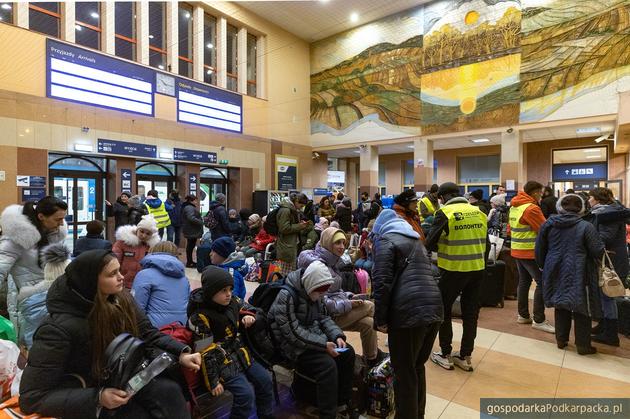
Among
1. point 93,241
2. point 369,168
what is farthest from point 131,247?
point 369,168

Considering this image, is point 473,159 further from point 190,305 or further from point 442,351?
point 190,305

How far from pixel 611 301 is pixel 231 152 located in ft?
36.8

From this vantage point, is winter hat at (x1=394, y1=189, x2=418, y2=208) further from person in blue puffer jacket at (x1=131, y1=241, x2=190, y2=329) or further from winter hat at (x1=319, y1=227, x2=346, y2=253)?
person in blue puffer jacket at (x1=131, y1=241, x2=190, y2=329)

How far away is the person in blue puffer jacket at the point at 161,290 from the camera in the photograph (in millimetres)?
2428

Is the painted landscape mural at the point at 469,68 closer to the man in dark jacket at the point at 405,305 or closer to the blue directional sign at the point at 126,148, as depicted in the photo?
the blue directional sign at the point at 126,148

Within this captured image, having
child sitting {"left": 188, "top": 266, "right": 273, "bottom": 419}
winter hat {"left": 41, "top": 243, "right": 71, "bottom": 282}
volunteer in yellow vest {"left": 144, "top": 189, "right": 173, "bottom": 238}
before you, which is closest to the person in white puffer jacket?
winter hat {"left": 41, "top": 243, "right": 71, "bottom": 282}

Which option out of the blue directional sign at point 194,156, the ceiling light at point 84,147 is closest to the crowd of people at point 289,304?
the ceiling light at point 84,147

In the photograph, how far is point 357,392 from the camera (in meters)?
2.54

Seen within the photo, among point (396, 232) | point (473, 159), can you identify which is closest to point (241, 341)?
point (396, 232)

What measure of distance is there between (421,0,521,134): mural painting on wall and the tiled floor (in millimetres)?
9668

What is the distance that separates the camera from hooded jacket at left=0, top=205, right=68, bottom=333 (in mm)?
2500

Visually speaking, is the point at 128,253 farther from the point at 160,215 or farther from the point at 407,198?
the point at 160,215

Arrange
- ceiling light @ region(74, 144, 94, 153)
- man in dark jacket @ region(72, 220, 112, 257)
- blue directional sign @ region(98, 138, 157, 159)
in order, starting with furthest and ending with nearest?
→ blue directional sign @ region(98, 138, 157, 159)
ceiling light @ region(74, 144, 94, 153)
man in dark jacket @ region(72, 220, 112, 257)

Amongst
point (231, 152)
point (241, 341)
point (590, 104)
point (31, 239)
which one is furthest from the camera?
point (231, 152)
